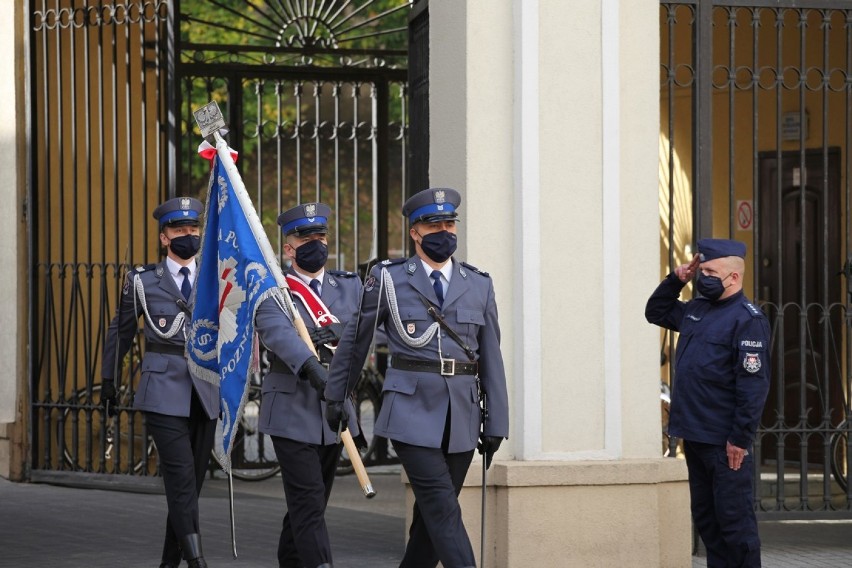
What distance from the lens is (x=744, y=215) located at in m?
13.1

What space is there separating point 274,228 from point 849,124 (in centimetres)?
1690

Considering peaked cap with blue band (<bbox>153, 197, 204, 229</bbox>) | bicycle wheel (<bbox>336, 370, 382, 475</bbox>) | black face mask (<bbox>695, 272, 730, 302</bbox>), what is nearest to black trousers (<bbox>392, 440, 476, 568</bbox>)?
black face mask (<bbox>695, 272, 730, 302</bbox>)

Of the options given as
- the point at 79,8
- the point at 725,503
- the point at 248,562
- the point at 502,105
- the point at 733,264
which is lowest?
the point at 248,562

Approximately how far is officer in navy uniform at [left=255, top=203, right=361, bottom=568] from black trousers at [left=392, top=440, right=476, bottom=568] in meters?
0.43

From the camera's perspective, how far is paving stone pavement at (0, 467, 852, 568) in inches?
340

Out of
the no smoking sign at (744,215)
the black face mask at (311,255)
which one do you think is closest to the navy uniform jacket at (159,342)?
the black face mask at (311,255)

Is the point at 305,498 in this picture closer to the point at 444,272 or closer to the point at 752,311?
the point at 444,272

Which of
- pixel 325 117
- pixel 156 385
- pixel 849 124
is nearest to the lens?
pixel 156 385

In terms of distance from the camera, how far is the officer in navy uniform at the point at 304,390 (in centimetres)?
697

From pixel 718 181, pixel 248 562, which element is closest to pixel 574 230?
pixel 248 562

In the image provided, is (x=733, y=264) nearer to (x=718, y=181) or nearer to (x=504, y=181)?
(x=504, y=181)

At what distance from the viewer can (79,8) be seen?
1203cm

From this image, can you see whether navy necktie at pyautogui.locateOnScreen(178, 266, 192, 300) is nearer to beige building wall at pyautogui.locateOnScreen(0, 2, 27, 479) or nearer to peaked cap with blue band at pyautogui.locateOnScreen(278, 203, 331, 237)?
peaked cap with blue band at pyautogui.locateOnScreen(278, 203, 331, 237)

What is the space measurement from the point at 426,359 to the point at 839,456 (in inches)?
207
